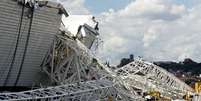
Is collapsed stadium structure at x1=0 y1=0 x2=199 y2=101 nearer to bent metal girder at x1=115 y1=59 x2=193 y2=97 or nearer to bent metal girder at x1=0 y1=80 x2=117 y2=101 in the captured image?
bent metal girder at x1=0 y1=80 x2=117 y2=101

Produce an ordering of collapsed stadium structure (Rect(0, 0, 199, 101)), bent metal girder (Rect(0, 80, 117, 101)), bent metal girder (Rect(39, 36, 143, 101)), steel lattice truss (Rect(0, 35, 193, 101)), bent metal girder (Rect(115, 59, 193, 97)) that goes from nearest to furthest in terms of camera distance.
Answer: bent metal girder (Rect(0, 80, 117, 101)) → steel lattice truss (Rect(0, 35, 193, 101)) → collapsed stadium structure (Rect(0, 0, 199, 101)) → bent metal girder (Rect(39, 36, 143, 101)) → bent metal girder (Rect(115, 59, 193, 97))

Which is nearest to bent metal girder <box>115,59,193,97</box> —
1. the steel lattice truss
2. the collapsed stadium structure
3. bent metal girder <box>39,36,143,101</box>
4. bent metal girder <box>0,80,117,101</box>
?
the steel lattice truss

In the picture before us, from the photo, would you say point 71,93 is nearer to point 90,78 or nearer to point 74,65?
point 74,65

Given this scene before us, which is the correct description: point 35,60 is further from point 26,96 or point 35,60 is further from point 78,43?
point 26,96

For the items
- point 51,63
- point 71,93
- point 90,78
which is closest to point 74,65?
point 90,78

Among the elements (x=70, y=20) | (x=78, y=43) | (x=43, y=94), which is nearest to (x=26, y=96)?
(x=43, y=94)

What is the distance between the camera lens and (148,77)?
358 feet

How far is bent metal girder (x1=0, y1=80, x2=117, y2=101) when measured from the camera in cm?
5743

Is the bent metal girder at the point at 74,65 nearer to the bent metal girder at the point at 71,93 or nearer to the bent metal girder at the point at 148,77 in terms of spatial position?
the bent metal girder at the point at 71,93

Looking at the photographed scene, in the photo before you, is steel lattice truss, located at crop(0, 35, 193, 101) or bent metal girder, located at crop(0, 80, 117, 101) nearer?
bent metal girder, located at crop(0, 80, 117, 101)

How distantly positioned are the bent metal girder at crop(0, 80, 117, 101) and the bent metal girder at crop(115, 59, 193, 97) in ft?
75.7

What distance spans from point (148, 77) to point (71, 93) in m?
45.7

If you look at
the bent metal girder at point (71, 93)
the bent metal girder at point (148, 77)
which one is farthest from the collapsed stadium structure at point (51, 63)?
the bent metal girder at point (148, 77)

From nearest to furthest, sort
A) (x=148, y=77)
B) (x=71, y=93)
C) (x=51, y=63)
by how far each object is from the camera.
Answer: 1. (x=71, y=93)
2. (x=51, y=63)
3. (x=148, y=77)
